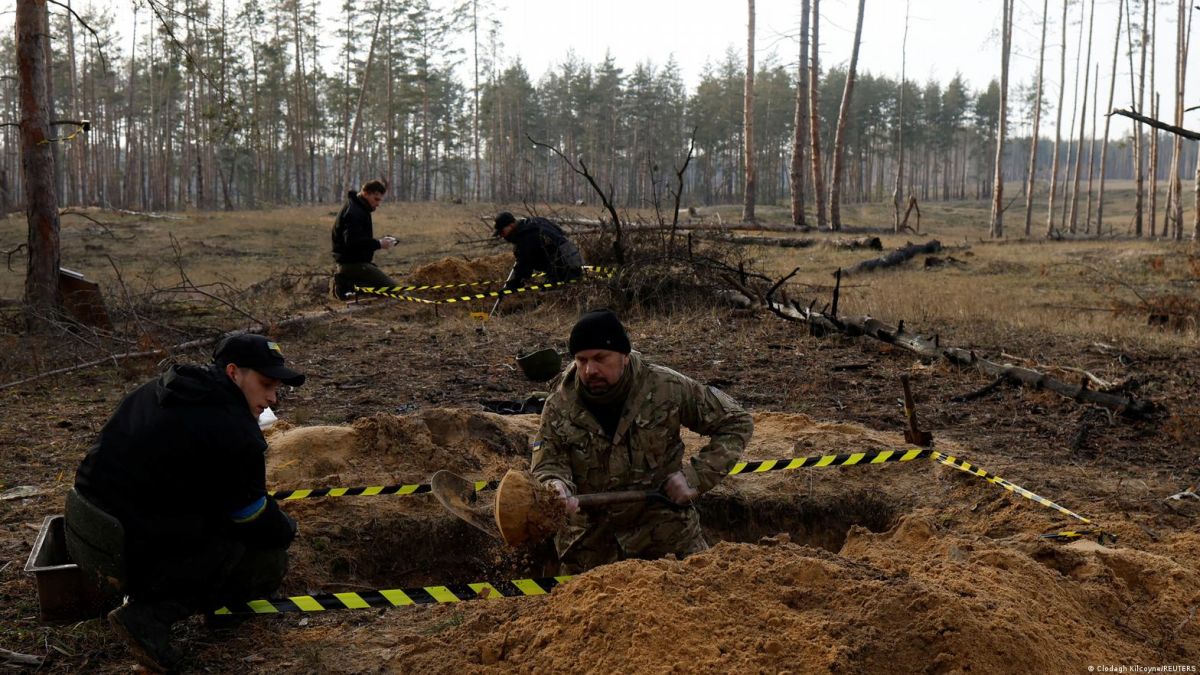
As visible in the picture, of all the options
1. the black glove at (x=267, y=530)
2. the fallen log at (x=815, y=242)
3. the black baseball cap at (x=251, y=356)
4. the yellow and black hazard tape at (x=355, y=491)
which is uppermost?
the fallen log at (x=815, y=242)

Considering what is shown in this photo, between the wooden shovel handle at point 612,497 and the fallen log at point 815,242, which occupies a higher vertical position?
the fallen log at point 815,242

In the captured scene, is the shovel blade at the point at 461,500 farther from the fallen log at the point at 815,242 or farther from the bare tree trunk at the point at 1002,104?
the bare tree trunk at the point at 1002,104

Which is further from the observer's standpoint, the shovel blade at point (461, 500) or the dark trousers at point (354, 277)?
the dark trousers at point (354, 277)

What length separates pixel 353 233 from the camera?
36.7 ft

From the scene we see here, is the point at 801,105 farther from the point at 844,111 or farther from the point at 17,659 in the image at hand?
the point at 17,659

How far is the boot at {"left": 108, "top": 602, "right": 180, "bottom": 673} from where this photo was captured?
3014 mm

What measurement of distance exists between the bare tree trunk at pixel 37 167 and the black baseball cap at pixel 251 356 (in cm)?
746

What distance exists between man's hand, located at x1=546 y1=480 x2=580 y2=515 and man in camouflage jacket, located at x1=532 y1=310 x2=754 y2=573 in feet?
0.22

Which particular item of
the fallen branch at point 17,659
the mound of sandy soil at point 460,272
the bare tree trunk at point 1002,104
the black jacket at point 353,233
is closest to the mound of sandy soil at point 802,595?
the fallen branch at point 17,659

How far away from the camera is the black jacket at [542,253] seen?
10.8m

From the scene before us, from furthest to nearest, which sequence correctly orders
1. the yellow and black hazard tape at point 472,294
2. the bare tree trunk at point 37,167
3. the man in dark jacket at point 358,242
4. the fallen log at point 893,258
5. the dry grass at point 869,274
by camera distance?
the fallen log at point 893,258 < the yellow and black hazard tape at point 472,294 < the man in dark jacket at point 358,242 < the dry grass at point 869,274 < the bare tree trunk at point 37,167

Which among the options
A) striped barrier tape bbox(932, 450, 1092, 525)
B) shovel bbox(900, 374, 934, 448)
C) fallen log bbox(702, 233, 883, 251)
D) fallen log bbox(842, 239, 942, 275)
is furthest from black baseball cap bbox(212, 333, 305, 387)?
fallen log bbox(702, 233, 883, 251)

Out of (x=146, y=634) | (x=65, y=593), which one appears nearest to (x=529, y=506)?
(x=146, y=634)

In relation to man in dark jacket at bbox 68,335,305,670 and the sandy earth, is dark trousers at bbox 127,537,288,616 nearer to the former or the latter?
man in dark jacket at bbox 68,335,305,670
